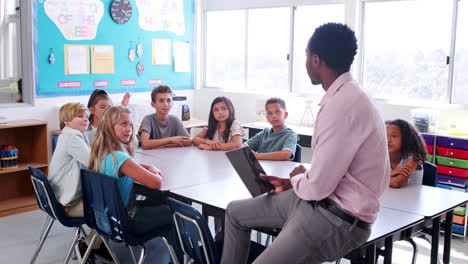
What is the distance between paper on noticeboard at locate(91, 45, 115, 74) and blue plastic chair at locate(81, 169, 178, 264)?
2.82m

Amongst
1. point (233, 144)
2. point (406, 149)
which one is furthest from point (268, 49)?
point (406, 149)

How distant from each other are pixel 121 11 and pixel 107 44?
0.40 metres

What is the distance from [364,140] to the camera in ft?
5.72

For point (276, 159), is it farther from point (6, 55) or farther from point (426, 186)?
point (6, 55)

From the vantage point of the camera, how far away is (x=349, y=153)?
1.73 metres

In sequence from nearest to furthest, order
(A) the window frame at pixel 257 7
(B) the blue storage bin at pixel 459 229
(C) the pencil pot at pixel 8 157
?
(B) the blue storage bin at pixel 459 229 → (C) the pencil pot at pixel 8 157 → (A) the window frame at pixel 257 7

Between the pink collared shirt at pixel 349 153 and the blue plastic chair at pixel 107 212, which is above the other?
the pink collared shirt at pixel 349 153

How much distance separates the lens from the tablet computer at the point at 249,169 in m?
2.19

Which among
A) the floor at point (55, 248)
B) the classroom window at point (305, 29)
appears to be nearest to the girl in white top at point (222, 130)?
the floor at point (55, 248)

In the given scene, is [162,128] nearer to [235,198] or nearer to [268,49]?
[235,198]

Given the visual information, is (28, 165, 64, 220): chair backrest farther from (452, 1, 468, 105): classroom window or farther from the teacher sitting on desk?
(452, 1, 468, 105): classroom window

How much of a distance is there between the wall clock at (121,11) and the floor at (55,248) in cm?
234

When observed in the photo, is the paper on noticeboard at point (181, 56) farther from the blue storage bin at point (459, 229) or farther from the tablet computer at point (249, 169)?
the tablet computer at point (249, 169)

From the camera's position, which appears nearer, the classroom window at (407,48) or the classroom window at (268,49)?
the classroom window at (407,48)
